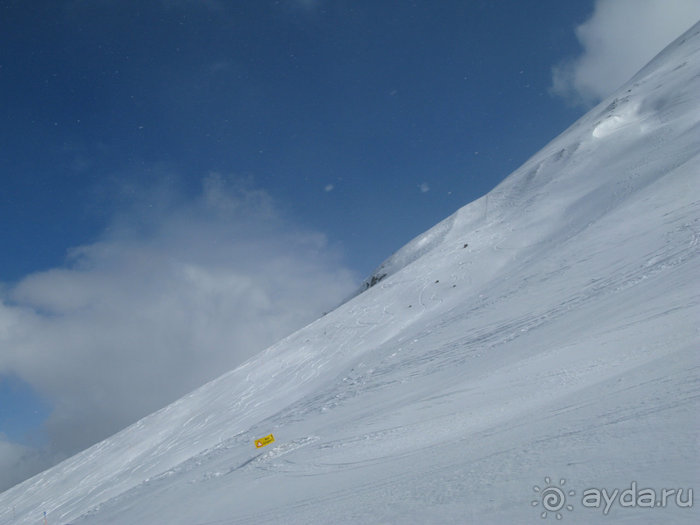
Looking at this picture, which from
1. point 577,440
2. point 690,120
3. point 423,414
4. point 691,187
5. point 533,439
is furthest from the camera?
point 690,120

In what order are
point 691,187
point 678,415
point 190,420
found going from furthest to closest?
point 190,420, point 691,187, point 678,415

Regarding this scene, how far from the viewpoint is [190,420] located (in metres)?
15.3

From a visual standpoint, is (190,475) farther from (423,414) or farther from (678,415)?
(678,415)

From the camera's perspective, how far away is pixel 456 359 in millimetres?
9289

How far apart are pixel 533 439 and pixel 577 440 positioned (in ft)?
1.50

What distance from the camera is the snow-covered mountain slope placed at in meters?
3.34

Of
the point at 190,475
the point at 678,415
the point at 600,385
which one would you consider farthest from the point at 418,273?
the point at 678,415

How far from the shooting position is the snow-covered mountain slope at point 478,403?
3344mm

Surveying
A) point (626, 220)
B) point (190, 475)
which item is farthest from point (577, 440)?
point (626, 220)

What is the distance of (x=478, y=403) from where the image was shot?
611 cm

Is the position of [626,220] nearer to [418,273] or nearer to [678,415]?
[418,273]

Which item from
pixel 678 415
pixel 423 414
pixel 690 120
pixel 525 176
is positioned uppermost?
pixel 525 176

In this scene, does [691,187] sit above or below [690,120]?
below

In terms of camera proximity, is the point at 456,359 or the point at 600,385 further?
→ the point at 456,359
